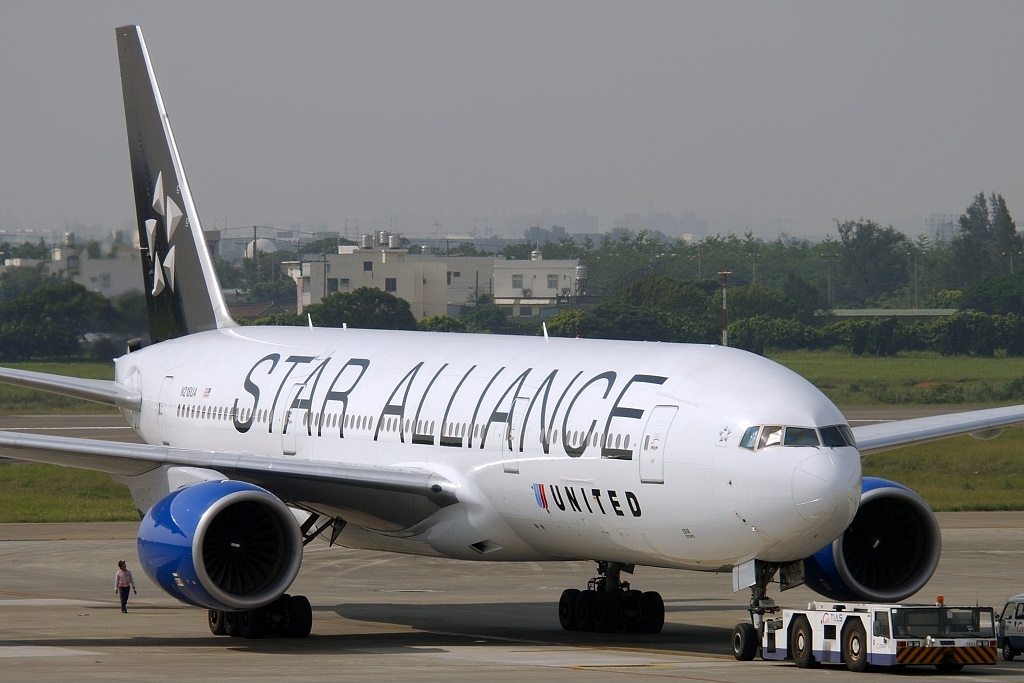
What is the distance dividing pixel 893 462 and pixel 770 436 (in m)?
38.8

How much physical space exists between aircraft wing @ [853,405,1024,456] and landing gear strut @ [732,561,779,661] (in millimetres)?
5085

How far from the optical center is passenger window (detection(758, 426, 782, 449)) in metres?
20.4

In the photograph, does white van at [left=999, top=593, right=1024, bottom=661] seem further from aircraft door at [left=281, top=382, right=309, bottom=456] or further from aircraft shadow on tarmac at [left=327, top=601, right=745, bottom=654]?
aircraft door at [left=281, top=382, right=309, bottom=456]

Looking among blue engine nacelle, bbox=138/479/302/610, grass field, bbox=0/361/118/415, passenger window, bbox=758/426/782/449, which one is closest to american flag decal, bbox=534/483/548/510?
blue engine nacelle, bbox=138/479/302/610

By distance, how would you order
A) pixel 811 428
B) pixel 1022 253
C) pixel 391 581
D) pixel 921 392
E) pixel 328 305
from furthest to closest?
pixel 1022 253
pixel 328 305
pixel 921 392
pixel 391 581
pixel 811 428

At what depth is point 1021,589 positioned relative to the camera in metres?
32.7

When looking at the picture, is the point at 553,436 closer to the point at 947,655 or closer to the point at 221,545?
the point at 221,545

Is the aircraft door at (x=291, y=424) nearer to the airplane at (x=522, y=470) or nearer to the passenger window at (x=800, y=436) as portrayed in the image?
the airplane at (x=522, y=470)

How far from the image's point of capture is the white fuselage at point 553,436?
20531 millimetres

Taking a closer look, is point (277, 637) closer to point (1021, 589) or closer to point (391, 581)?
point (391, 581)

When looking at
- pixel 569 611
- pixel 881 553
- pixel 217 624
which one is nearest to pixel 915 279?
pixel 569 611

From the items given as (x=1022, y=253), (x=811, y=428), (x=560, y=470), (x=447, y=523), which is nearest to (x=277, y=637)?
(x=447, y=523)

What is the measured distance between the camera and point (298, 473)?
24250 millimetres

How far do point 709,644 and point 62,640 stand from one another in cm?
968
